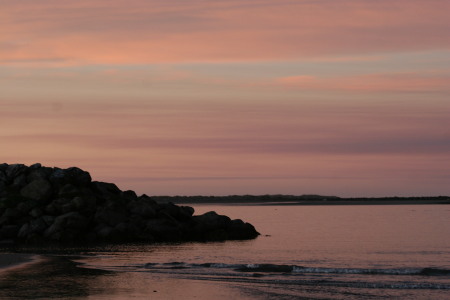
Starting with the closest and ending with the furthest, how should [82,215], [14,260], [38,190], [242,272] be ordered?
[242,272] → [14,260] → [82,215] → [38,190]

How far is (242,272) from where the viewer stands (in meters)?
40.5

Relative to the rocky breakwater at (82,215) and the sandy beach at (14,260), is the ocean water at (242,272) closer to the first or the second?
the sandy beach at (14,260)

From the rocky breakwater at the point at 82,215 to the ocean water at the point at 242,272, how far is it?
201 inches

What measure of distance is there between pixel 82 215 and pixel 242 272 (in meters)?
28.2

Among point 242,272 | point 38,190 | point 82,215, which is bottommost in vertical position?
point 242,272

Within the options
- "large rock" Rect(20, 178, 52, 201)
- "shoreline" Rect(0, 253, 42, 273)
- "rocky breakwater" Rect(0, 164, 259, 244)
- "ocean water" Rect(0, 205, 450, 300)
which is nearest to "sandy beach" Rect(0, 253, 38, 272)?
"shoreline" Rect(0, 253, 42, 273)

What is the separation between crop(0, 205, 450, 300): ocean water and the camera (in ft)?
104

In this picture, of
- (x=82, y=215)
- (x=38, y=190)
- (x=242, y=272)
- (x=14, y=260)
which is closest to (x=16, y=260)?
(x=14, y=260)

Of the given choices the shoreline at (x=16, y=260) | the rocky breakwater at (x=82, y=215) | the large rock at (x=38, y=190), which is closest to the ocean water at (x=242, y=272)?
the shoreline at (x=16, y=260)

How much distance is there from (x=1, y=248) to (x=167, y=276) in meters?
25.1

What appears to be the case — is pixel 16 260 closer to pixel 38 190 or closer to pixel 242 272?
pixel 242 272

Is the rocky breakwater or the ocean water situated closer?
the ocean water

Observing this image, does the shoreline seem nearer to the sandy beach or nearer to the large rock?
the sandy beach

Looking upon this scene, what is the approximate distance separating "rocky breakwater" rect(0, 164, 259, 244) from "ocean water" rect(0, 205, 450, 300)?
A: 5.10 metres
